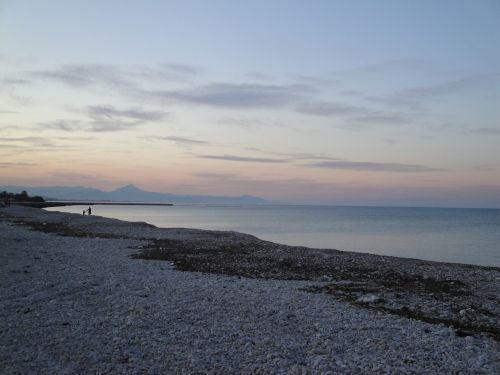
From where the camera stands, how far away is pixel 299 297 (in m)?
13.3

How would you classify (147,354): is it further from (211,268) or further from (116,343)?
(211,268)

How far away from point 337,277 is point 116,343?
35.5 feet

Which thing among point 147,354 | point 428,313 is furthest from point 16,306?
point 428,313

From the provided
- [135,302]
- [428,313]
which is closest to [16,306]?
[135,302]

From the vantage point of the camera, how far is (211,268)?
18578 mm

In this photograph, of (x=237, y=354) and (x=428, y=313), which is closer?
(x=237, y=354)

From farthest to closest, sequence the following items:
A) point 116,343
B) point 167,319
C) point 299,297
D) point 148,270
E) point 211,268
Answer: point 211,268 < point 148,270 < point 299,297 < point 167,319 < point 116,343

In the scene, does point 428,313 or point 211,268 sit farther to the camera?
point 211,268

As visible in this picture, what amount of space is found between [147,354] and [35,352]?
2.04 metres

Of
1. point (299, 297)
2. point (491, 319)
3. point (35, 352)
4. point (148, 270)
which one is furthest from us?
point (148, 270)

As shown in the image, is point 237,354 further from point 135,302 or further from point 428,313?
point 428,313

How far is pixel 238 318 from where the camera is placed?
424 inches

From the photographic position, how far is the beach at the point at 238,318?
26.7 feet

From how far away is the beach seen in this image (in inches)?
320
